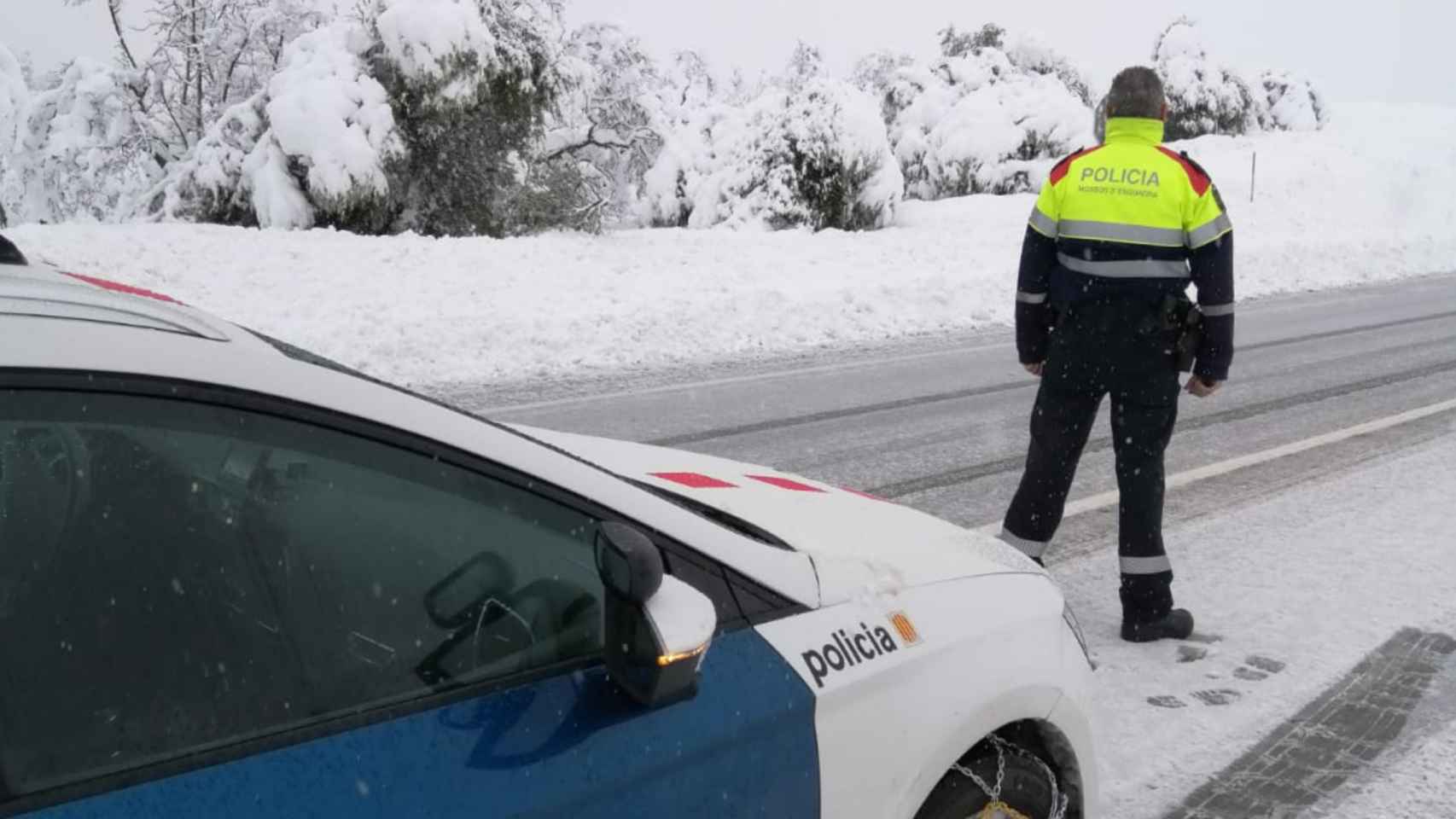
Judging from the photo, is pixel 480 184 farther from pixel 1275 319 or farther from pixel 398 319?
pixel 1275 319

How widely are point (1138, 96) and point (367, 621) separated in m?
3.40

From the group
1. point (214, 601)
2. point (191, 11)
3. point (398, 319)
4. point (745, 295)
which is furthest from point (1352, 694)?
point (191, 11)

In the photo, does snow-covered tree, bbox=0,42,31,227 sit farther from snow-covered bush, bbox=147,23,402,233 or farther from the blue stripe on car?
the blue stripe on car

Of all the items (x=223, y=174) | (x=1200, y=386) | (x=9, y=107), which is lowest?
(x=223, y=174)

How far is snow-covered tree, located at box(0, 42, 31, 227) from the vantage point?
23181 millimetres

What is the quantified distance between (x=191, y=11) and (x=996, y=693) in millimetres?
18255

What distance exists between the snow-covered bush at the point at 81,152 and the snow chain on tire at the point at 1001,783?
18.1 metres

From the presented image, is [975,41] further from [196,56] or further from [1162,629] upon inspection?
[1162,629]

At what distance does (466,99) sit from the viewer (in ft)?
52.1

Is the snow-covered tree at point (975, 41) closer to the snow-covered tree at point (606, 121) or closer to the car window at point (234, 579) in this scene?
the snow-covered tree at point (606, 121)

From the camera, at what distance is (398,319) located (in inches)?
428

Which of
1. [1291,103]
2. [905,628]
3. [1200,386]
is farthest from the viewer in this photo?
[1291,103]

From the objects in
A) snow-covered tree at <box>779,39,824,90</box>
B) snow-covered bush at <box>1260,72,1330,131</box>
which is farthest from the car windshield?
snow-covered tree at <box>779,39,824,90</box>

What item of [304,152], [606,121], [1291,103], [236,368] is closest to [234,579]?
[236,368]
